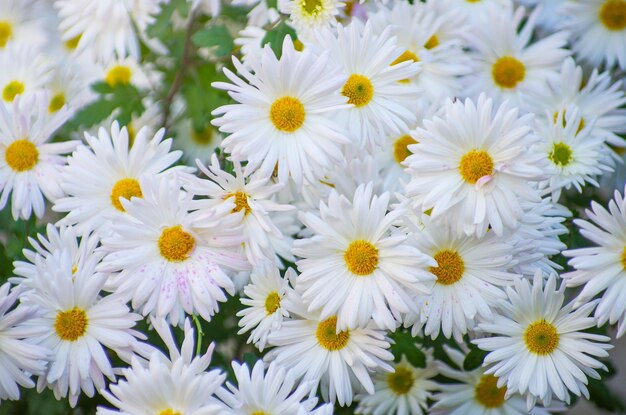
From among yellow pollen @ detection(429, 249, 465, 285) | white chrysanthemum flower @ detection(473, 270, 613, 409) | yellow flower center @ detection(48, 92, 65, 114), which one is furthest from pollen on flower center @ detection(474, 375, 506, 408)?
yellow flower center @ detection(48, 92, 65, 114)

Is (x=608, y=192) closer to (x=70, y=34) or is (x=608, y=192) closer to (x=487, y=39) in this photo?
(x=487, y=39)

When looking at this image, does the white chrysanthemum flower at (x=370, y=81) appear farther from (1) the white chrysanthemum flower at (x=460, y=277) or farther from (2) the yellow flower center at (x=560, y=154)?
(2) the yellow flower center at (x=560, y=154)

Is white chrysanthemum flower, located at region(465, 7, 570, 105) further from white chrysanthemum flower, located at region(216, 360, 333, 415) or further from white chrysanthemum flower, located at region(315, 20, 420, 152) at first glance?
white chrysanthemum flower, located at region(216, 360, 333, 415)

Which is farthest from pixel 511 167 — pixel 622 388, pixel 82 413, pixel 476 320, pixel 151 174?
pixel 622 388

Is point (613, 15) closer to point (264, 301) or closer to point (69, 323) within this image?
point (264, 301)

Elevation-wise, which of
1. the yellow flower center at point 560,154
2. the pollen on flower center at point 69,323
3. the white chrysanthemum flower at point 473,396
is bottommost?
the pollen on flower center at point 69,323

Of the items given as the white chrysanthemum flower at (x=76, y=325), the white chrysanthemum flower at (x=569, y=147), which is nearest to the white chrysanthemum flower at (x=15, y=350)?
the white chrysanthemum flower at (x=76, y=325)
